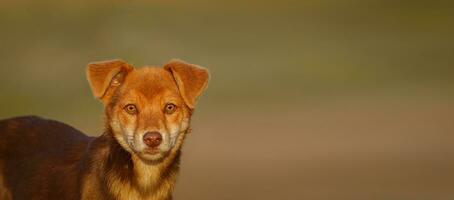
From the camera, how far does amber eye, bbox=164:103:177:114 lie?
1220cm

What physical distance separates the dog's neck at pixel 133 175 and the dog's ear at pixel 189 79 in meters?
0.53

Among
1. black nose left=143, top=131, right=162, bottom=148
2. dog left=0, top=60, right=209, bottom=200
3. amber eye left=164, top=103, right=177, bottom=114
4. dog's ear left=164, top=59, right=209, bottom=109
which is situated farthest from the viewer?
dog's ear left=164, top=59, right=209, bottom=109

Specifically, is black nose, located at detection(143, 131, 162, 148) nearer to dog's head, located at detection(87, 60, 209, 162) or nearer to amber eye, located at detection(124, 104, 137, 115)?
dog's head, located at detection(87, 60, 209, 162)

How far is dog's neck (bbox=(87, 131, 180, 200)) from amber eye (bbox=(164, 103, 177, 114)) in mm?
409

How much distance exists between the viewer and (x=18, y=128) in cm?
1338

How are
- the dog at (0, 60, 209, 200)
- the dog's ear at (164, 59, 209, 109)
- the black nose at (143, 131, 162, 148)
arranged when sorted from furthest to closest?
the dog's ear at (164, 59, 209, 109), the dog at (0, 60, 209, 200), the black nose at (143, 131, 162, 148)

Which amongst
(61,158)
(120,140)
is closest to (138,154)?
(120,140)

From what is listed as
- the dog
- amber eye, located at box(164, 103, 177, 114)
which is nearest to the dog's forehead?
the dog

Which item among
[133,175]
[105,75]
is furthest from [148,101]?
[133,175]

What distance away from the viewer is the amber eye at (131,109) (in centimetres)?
1214

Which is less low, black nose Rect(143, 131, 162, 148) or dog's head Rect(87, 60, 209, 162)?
dog's head Rect(87, 60, 209, 162)

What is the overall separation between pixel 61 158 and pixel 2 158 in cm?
77

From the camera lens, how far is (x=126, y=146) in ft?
39.8

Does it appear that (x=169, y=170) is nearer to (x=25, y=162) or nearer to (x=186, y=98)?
(x=186, y=98)
